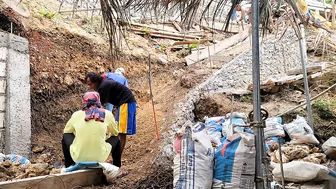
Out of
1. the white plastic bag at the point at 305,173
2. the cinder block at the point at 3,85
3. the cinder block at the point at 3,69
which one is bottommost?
the white plastic bag at the point at 305,173

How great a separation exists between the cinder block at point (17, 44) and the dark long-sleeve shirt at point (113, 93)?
176 centimetres

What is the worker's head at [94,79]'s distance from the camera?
20.3ft

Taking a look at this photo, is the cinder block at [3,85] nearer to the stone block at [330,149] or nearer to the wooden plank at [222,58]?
the stone block at [330,149]

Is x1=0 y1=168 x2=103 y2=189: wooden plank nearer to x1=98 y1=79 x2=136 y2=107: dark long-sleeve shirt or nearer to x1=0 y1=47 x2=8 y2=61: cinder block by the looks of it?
x1=98 y1=79 x2=136 y2=107: dark long-sleeve shirt

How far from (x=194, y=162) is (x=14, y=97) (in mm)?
4629

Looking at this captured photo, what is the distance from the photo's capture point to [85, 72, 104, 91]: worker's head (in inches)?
243

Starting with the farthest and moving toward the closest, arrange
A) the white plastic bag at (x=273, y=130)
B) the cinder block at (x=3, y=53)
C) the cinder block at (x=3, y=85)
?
the cinder block at (x=3, y=53)
the cinder block at (x=3, y=85)
the white plastic bag at (x=273, y=130)

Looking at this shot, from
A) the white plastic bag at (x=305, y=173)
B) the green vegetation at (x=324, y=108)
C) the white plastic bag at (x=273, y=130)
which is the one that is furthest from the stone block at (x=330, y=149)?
the green vegetation at (x=324, y=108)

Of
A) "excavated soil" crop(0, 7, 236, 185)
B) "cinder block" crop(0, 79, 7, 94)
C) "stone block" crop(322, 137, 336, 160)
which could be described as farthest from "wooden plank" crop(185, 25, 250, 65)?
"stone block" crop(322, 137, 336, 160)

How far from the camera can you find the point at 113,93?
644 centimetres

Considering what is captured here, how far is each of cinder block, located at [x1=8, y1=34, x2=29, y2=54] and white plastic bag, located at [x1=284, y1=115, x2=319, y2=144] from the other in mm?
4408

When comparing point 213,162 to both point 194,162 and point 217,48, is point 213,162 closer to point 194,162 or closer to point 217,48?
point 194,162

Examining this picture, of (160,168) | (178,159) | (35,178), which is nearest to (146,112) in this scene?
(160,168)

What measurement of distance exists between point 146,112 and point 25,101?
2934 millimetres
